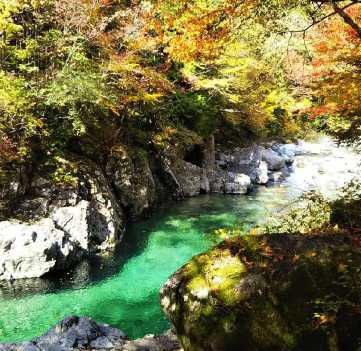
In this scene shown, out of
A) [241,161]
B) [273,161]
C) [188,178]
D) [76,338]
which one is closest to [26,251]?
[76,338]

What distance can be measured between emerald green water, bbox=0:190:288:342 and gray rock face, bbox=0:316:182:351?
882mm

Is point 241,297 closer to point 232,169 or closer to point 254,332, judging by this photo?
point 254,332

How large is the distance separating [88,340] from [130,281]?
3181 mm

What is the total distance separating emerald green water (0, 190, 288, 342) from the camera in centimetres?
785

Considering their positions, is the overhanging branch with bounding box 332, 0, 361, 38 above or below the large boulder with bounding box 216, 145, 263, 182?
above

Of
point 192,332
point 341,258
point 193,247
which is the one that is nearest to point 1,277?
point 193,247

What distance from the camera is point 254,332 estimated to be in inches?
155

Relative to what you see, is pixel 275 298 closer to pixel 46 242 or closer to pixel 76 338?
pixel 76 338

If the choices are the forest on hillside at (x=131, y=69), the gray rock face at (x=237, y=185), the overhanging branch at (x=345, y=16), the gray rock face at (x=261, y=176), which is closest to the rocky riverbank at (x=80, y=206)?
the forest on hillside at (x=131, y=69)

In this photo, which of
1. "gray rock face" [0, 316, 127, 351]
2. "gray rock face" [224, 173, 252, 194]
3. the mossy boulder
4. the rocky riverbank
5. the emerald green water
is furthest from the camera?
"gray rock face" [224, 173, 252, 194]

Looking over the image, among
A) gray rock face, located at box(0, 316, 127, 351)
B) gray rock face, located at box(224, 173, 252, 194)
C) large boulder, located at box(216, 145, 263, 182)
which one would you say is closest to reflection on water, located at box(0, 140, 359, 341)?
gray rock face, located at box(0, 316, 127, 351)

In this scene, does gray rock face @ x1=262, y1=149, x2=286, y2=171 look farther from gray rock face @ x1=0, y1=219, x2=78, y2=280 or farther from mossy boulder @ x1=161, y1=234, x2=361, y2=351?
mossy boulder @ x1=161, y1=234, x2=361, y2=351

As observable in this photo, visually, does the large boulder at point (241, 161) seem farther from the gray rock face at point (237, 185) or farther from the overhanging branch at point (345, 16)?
the overhanging branch at point (345, 16)

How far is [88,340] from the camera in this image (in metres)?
6.51
